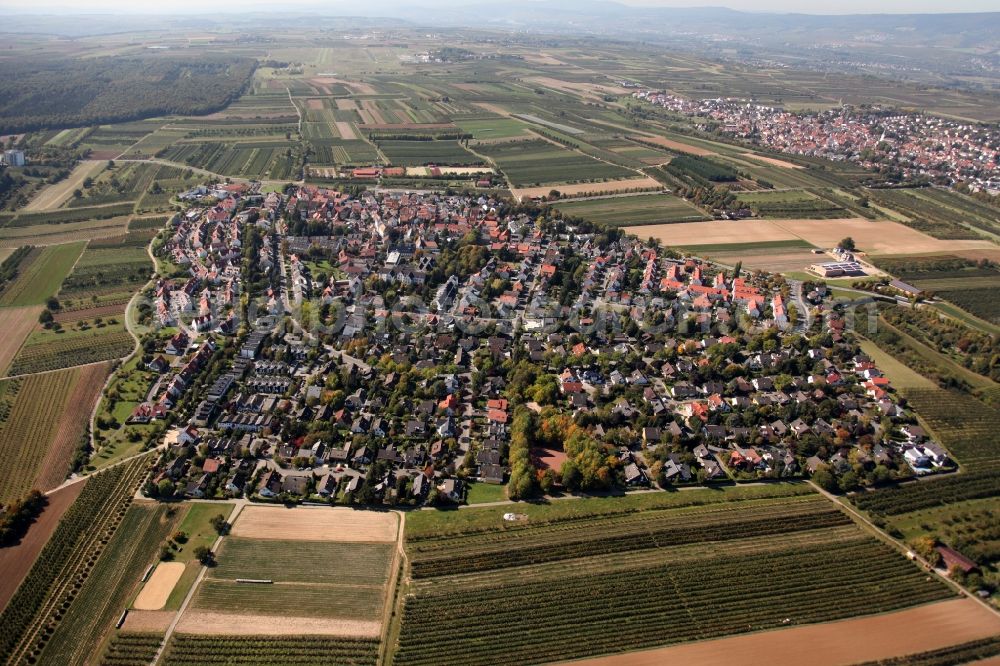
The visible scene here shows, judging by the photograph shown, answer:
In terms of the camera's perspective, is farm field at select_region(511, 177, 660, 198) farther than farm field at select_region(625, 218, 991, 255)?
Yes

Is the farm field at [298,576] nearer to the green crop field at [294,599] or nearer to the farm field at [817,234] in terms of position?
the green crop field at [294,599]

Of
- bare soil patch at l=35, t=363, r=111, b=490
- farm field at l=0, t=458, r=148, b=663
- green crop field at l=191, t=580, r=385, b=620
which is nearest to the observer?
farm field at l=0, t=458, r=148, b=663

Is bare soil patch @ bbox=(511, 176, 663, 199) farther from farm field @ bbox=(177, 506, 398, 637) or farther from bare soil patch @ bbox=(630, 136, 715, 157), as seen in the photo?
farm field @ bbox=(177, 506, 398, 637)

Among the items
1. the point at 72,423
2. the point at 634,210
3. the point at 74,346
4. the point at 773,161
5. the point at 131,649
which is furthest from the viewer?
the point at 773,161

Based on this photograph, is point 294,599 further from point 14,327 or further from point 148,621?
point 14,327

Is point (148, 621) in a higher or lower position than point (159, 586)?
lower

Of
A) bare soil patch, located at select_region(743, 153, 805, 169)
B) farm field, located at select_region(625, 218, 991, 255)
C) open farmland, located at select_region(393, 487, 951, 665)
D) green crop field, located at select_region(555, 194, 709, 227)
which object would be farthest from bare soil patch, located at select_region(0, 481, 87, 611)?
bare soil patch, located at select_region(743, 153, 805, 169)

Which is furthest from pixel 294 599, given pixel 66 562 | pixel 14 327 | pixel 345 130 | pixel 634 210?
pixel 345 130

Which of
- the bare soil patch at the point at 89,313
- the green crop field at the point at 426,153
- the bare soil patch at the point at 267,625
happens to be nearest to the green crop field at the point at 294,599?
the bare soil patch at the point at 267,625
